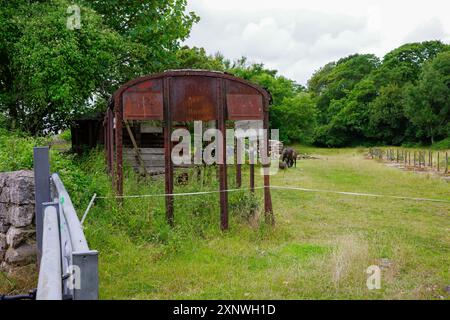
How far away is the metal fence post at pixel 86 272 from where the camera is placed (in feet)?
6.50

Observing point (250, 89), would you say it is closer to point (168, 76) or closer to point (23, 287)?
point (168, 76)

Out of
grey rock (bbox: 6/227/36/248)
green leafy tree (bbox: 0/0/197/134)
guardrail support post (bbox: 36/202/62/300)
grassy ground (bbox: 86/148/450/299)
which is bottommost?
grassy ground (bbox: 86/148/450/299)

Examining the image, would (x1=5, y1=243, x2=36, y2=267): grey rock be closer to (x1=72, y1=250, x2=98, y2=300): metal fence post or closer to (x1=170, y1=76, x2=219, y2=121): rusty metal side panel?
(x1=170, y1=76, x2=219, y2=121): rusty metal side panel

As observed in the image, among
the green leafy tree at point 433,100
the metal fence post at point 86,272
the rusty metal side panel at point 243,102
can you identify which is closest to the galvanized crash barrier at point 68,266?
the metal fence post at point 86,272

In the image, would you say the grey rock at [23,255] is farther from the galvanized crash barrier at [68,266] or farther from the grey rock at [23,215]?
the galvanized crash barrier at [68,266]

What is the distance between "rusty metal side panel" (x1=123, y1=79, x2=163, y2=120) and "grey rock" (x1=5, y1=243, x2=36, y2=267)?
2.98 metres

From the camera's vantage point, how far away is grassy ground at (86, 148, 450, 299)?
16.3 ft

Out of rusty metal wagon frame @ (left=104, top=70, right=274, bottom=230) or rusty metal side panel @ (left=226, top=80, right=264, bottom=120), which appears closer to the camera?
rusty metal wagon frame @ (left=104, top=70, right=274, bottom=230)

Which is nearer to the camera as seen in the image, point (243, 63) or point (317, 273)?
point (317, 273)

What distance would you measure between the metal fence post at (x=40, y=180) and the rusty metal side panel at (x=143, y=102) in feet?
9.34

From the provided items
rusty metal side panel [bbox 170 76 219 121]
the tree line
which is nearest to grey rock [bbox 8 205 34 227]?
rusty metal side panel [bbox 170 76 219 121]

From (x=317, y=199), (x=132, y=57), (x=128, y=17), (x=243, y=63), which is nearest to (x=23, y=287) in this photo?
(x=317, y=199)

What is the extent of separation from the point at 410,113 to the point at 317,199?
40.6 meters

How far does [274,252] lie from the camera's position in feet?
21.2
